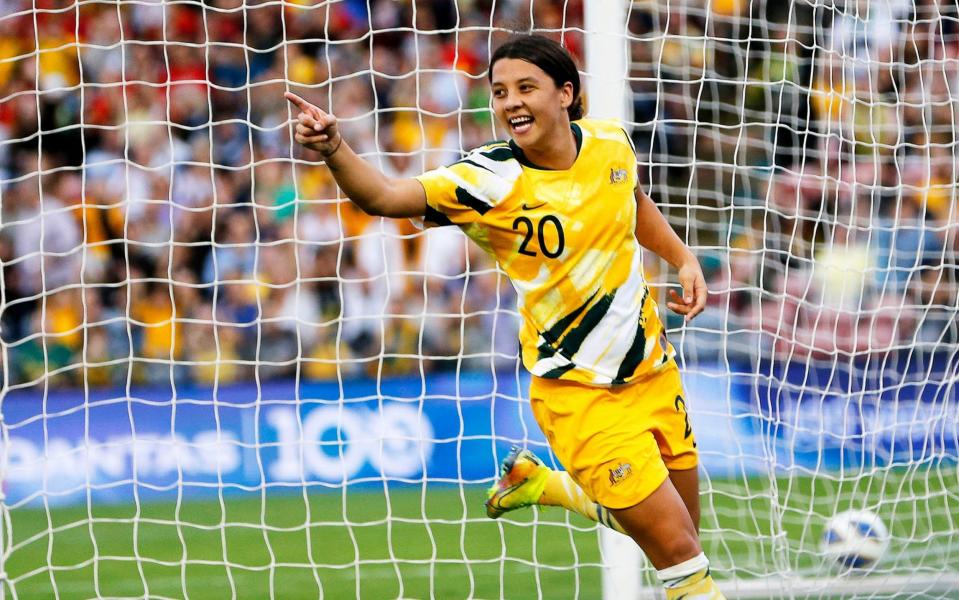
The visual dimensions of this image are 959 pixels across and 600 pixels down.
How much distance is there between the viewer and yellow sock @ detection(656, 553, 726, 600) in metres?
4.06

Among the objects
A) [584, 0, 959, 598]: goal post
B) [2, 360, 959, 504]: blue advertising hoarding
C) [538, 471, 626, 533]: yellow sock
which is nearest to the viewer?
[538, 471, 626, 533]: yellow sock

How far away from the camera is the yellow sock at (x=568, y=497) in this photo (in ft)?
15.0

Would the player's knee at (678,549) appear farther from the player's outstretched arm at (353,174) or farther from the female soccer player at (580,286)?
the player's outstretched arm at (353,174)

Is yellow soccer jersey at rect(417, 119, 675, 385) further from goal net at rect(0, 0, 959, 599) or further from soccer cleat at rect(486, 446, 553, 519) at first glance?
goal net at rect(0, 0, 959, 599)

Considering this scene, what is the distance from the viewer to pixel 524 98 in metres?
3.97

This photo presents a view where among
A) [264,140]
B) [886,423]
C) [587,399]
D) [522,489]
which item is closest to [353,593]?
[522,489]

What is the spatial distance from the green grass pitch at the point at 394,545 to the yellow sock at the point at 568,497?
0.77 metres

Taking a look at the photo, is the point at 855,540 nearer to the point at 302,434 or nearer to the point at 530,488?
the point at 530,488

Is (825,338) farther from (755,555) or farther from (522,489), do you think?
(522,489)

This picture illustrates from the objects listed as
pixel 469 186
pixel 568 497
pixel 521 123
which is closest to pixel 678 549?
pixel 568 497

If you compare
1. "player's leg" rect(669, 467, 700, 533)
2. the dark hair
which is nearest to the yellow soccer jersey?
the dark hair

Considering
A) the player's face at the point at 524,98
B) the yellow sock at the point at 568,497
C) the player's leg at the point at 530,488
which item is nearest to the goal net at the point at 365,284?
the player's leg at the point at 530,488

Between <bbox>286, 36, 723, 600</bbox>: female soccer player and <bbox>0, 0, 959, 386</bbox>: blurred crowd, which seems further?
<bbox>0, 0, 959, 386</bbox>: blurred crowd

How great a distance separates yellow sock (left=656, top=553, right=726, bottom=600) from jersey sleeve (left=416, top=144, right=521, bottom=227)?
1.25 metres
